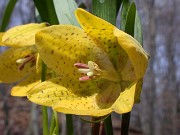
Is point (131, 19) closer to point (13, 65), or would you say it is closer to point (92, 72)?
point (92, 72)

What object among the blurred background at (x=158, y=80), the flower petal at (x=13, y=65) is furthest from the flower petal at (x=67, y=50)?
the blurred background at (x=158, y=80)

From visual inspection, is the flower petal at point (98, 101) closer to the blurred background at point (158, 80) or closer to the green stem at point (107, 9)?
the green stem at point (107, 9)

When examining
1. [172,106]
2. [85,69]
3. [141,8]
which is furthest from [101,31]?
[172,106]

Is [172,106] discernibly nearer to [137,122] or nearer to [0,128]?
[137,122]

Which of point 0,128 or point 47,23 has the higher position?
point 47,23

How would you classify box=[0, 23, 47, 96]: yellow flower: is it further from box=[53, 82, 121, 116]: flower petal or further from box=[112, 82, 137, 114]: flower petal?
box=[112, 82, 137, 114]: flower petal

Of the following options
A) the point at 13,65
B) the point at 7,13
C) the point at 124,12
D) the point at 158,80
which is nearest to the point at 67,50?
the point at 124,12
